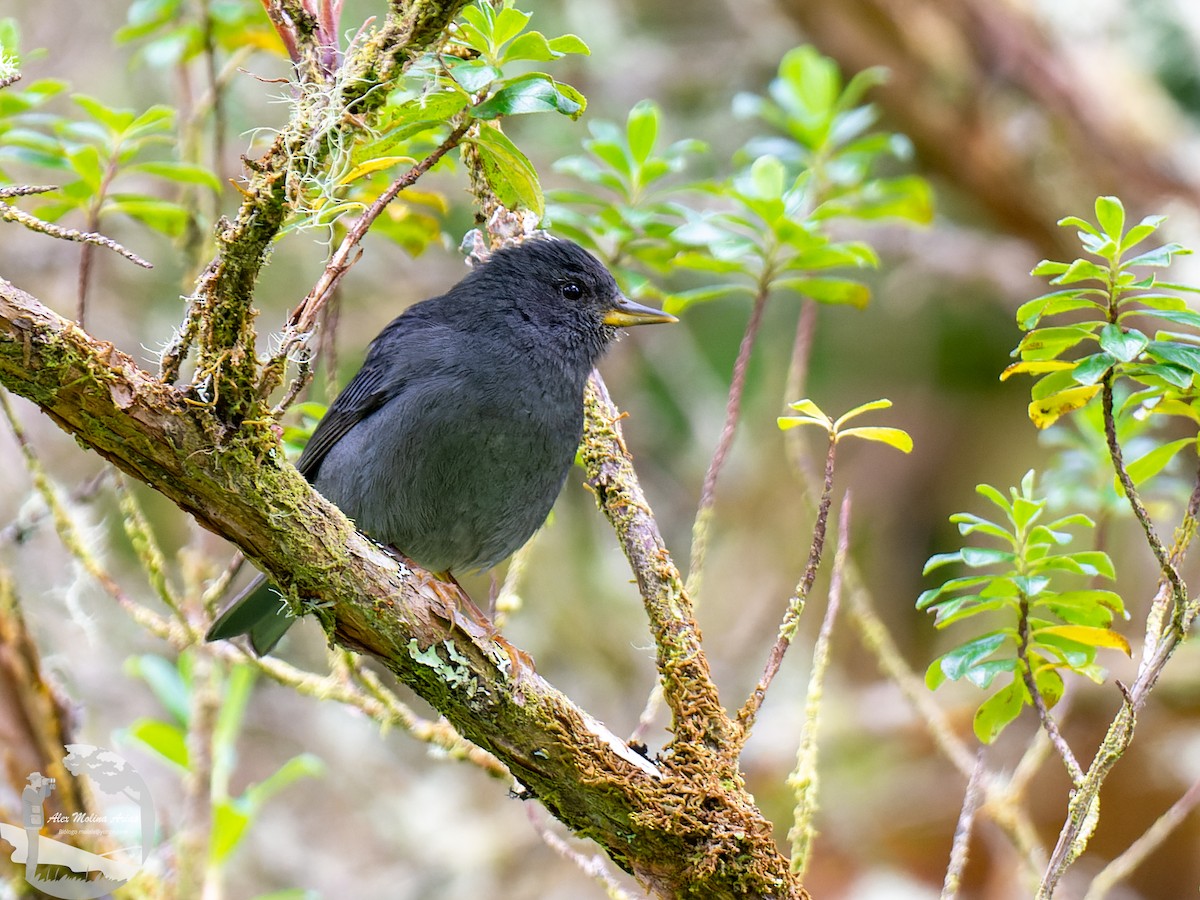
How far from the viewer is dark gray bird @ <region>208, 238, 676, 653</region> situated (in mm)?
3203

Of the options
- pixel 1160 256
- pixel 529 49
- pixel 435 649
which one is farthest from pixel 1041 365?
pixel 435 649

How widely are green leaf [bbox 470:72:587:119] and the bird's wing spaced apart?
1.22m

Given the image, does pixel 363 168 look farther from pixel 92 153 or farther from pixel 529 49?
pixel 92 153

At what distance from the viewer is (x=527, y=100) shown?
2293 millimetres

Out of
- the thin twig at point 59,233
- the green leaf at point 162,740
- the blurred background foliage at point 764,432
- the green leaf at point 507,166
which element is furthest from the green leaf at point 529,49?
the blurred background foliage at point 764,432

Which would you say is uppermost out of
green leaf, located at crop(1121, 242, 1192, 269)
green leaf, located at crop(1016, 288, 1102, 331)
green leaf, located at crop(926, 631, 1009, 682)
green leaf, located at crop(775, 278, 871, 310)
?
green leaf, located at crop(775, 278, 871, 310)

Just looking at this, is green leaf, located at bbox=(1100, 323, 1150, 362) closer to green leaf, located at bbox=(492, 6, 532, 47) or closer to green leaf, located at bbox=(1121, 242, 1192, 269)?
green leaf, located at bbox=(1121, 242, 1192, 269)

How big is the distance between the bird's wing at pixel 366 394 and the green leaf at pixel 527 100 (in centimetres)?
122

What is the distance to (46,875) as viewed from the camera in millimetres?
3170

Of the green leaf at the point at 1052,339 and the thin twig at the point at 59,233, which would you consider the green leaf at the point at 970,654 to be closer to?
the green leaf at the point at 1052,339

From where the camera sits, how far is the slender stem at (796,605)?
8.06ft

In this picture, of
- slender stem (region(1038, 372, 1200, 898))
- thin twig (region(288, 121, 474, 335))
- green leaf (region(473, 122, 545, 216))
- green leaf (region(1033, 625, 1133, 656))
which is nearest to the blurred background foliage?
green leaf (region(473, 122, 545, 216))

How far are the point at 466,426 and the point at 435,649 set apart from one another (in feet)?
3.13

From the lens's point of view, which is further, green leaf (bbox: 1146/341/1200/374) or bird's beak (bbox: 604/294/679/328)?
bird's beak (bbox: 604/294/679/328)
